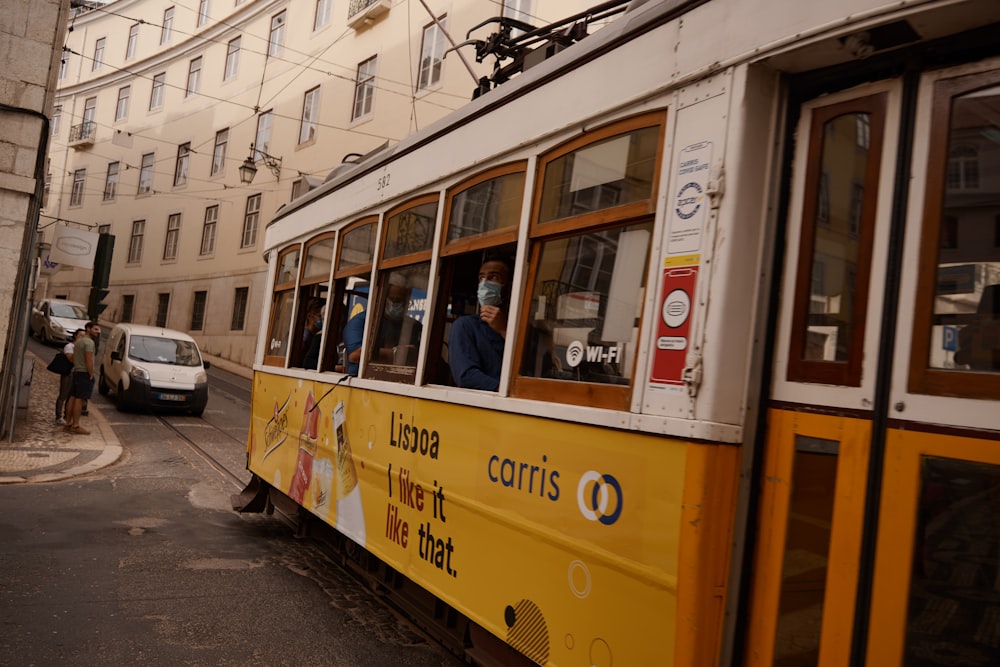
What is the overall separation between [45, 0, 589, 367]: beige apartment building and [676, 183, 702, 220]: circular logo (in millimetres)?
13994

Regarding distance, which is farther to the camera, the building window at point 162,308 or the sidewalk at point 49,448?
the building window at point 162,308

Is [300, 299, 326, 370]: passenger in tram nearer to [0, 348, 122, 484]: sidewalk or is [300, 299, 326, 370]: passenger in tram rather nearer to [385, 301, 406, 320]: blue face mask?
[385, 301, 406, 320]: blue face mask

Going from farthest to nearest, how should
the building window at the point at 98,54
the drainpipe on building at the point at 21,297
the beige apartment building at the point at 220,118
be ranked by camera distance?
the building window at the point at 98,54, the beige apartment building at the point at 220,118, the drainpipe on building at the point at 21,297

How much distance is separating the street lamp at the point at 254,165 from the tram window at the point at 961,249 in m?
22.4

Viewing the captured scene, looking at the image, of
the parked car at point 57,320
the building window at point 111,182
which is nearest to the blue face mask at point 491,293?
the parked car at point 57,320

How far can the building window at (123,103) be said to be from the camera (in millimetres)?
35875

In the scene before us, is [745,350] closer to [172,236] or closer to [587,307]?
[587,307]

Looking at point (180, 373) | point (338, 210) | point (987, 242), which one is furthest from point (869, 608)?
point (180, 373)

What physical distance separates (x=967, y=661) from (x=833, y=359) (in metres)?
0.79

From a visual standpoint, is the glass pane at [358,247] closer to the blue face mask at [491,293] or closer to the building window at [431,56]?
the blue face mask at [491,293]

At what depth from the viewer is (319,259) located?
5895 mm

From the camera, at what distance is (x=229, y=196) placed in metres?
28.1

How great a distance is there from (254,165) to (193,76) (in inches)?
413

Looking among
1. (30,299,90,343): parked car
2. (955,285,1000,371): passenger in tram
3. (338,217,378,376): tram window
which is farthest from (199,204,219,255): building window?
(955,285,1000,371): passenger in tram
